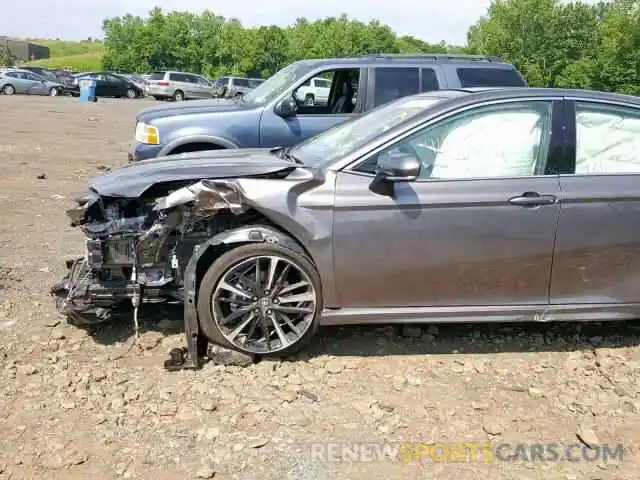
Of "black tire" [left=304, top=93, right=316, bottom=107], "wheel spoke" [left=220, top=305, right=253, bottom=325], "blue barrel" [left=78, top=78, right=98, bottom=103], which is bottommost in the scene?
"wheel spoke" [left=220, top=305, right=253, bottom=325]

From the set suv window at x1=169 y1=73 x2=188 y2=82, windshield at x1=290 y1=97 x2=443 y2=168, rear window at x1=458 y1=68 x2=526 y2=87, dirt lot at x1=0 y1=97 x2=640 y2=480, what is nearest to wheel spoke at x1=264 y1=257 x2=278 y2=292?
dirt lot at x1=0 y1=97 x2=640 y2=480

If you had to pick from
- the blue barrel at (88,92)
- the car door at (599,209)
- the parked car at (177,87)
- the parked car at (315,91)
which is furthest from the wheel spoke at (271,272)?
the parked car at (177,87)

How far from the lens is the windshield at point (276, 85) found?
789 cm

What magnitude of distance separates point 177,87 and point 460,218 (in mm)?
39017

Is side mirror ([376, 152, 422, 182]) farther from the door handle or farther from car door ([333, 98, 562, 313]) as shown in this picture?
the door handle

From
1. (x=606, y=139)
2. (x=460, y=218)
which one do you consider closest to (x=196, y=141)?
(x=460, y=218)

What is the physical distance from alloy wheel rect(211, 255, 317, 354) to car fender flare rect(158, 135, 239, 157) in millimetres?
3621

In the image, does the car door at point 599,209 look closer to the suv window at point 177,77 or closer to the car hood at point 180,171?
the car hood at point 180,171

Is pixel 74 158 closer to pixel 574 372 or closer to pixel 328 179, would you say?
pixel 328 179

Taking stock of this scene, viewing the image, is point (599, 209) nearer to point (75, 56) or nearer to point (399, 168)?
point (399, 168)

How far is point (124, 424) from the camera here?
351 centimetres

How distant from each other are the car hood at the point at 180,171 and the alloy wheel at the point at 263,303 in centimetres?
62

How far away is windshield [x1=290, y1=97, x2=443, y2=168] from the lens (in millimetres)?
4332

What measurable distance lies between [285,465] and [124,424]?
3.02ft
